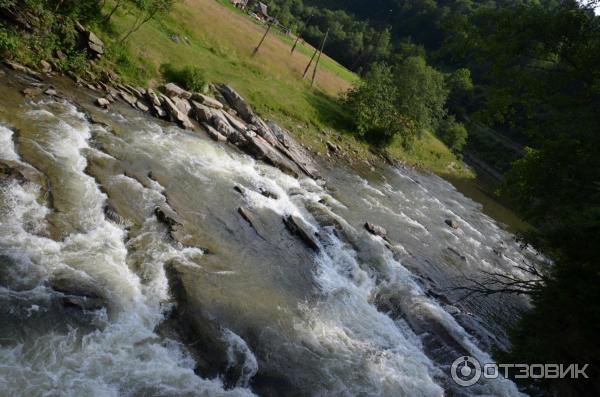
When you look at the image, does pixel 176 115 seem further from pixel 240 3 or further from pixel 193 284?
pixel 240 3

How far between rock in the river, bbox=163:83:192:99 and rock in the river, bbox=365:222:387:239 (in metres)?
17.2

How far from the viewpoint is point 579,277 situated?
26.7 feet

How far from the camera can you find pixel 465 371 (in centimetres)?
1395

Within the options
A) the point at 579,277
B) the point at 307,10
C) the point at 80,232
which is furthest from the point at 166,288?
the point at 307,10

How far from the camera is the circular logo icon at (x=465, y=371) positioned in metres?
13.4

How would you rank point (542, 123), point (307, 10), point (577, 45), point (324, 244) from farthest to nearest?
1. point (307, 10)
2. point (324, 244)
3. point (542, 123)
4. point (577, 45)

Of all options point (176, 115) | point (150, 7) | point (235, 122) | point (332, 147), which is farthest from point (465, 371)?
point (150, 7)

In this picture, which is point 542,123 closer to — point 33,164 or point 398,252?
point 398,252

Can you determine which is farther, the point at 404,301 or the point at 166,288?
the point at 404,301

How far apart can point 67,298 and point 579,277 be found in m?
12.1

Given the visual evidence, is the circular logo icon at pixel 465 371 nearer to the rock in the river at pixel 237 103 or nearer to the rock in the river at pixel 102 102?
the rock in the river at pixel 102 102

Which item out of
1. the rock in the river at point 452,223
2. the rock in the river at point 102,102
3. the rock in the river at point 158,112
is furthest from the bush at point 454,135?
the rock in the river at point 102,102

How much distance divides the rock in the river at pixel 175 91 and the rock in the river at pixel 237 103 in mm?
4033

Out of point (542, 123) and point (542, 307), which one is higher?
point (542, 123)
